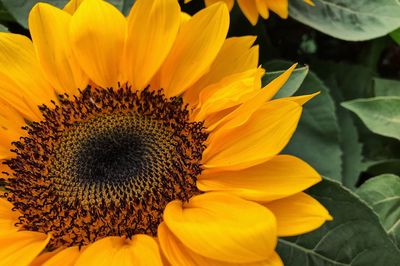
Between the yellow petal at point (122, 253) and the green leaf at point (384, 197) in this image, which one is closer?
the yellow petal at point (122, 253)

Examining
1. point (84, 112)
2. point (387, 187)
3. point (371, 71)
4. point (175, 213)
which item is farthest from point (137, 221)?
point (371, 71)

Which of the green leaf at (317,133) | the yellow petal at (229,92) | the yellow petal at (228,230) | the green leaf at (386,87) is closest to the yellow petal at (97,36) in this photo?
the yellow petal at (229,92)

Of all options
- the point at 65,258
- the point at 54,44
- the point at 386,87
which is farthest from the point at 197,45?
the point at 386,87

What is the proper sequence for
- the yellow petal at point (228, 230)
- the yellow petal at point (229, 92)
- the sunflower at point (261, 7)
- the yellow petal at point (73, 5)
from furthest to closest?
the sunflower at point (261, 7), the yellow petal at point (73, 5), the yellow petal at point (229, 92), the yellow petal at point (228, 230)

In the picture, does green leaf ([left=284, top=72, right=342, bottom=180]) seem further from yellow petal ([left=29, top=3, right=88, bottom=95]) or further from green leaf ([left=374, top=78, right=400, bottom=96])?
yellow petal ([left=29, top=3, right=88, bottom=95])

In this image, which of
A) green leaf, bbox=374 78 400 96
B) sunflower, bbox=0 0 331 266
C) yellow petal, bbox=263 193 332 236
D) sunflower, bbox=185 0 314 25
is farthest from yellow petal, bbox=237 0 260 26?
yellow petal, bbox=263 193 332 236

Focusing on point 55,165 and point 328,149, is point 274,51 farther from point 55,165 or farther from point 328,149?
point 55,165

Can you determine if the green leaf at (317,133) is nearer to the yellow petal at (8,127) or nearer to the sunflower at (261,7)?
the sunflower at (261,7)

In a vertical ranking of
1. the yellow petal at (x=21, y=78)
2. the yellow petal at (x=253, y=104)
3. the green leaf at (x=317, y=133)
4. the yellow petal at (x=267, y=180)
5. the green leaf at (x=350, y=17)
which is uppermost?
the yellow petal at (x=21, y=78)
